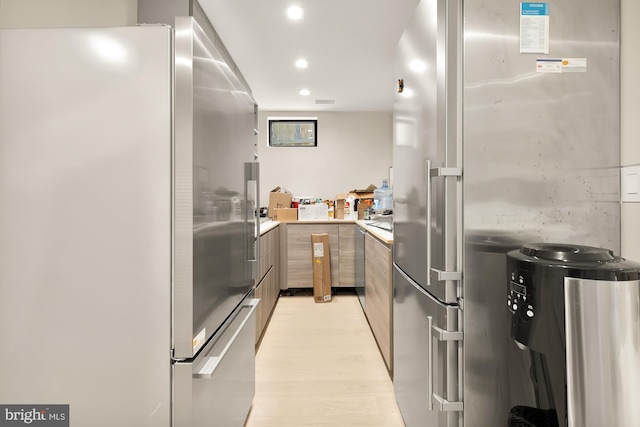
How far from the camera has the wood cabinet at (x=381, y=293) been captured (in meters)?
2.12

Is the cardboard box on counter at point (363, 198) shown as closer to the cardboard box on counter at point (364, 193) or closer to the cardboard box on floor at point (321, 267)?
the cardboard box on counter at point (364, 193)

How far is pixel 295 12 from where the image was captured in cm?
243

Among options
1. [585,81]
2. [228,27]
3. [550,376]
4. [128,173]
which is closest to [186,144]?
[128,173]

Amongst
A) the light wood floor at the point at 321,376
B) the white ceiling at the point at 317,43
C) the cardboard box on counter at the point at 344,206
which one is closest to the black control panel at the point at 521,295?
the light wood floor at the point at 321,376

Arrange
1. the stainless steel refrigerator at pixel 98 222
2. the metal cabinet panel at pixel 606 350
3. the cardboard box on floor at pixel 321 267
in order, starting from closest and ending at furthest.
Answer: the metal cabinet panel at pixel 606 350 < the stainless steel refrigerator at pixel 98 222 < the cardboard box on floor at pixel 321 267

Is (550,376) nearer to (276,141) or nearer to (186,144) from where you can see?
(186,144)

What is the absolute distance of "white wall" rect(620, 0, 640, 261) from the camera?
3.56 feet

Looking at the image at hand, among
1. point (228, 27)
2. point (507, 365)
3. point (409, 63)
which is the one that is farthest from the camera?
point (228, 27)

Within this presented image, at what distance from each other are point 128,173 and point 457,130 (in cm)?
101

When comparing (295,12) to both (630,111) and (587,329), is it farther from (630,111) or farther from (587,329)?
(587,329)

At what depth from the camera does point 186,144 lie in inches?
37.4

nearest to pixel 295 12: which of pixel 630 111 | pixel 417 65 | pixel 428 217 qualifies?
pixel 417 65

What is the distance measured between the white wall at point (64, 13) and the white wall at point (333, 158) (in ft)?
11.0

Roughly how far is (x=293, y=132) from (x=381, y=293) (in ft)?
10.9
